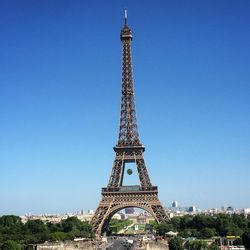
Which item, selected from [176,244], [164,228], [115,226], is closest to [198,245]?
A: [176,244]

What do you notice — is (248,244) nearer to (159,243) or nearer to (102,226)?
(159,243)

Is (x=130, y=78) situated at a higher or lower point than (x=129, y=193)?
higher

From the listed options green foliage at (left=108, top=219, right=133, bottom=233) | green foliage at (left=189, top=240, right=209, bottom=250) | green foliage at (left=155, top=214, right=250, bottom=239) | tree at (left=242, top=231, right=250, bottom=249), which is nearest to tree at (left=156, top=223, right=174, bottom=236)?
green foliage at (left=155, top=214, right=250, bottom=239)

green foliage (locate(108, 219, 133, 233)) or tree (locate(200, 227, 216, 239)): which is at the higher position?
green foliage (locate(108, 219, 133, 233))

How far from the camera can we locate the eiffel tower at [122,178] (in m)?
64.0

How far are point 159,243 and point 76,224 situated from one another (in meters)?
36.7

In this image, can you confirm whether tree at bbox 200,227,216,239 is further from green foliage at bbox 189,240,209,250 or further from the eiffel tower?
green foliage at bbox 189,240,209,250

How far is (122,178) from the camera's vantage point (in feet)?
220

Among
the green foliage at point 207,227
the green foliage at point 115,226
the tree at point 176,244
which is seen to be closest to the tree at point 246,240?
the tree at point 176,244

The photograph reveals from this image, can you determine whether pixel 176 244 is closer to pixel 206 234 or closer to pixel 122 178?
pixel 206 234

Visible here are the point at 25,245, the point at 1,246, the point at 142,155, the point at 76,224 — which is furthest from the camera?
the point at 76,224

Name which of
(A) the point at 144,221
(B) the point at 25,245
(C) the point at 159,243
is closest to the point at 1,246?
(B) the point at 25,245

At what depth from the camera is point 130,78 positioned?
69250mm

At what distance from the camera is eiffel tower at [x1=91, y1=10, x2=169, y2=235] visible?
6400 cm
